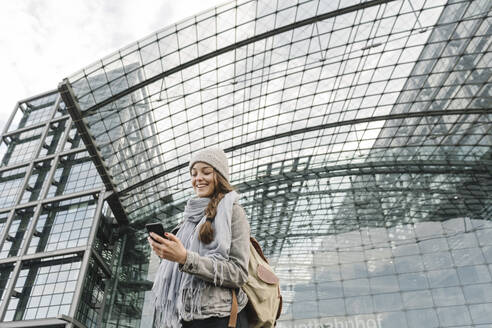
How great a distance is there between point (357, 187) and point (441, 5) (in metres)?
14.6

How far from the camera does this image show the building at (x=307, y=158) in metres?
22.3

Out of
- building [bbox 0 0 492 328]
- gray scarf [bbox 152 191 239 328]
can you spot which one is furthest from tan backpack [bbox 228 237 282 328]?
building [bbox 0 0 492 328]

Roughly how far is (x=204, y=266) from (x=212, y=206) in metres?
0.49

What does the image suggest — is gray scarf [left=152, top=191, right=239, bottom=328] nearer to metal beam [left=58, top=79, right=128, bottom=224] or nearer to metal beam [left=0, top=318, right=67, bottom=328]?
metal beam [left=58, top=79, right=128, bottom=224]

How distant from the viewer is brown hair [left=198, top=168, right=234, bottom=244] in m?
2.41

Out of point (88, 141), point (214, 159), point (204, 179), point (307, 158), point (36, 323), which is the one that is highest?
point (307, 158)

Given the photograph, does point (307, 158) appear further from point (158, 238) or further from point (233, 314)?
point (158, 238)

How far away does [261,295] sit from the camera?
241 centimetres

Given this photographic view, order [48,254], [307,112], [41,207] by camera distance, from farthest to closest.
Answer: [41,207]
[48,254]
[307,112]

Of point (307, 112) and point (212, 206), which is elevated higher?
point (307, 112)

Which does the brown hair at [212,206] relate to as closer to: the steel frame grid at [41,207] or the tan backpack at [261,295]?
the tan backpack at [261,295]

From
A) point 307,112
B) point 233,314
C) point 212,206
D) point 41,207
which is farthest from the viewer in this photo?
point 41,207

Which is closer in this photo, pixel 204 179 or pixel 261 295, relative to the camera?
pixel 261 295

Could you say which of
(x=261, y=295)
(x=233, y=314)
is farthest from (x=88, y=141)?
(x=233, y=314)
